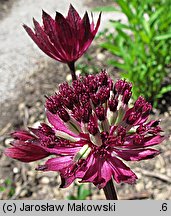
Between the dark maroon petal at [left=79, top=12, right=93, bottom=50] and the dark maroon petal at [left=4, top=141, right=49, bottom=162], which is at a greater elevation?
the dark maroon petal at [left=79, top=12, right=93, bottom=50]

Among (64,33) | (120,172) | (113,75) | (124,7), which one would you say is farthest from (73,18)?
(113,75)

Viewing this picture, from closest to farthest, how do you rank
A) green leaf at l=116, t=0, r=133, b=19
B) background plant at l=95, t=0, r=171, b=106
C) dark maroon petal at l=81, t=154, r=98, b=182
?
dark maroon petal at l=81, t=154, r=98, b=182
green leaf at l=116, t=0, r=133, b=19
background plant at l=95, t=0, r=171, b=106

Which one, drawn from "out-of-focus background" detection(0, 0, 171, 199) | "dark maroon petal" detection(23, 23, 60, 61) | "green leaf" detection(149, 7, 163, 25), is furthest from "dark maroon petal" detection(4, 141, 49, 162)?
"green leaf" detection(149, 7, 163, 25)

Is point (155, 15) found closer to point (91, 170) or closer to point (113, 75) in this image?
point (113, 75)

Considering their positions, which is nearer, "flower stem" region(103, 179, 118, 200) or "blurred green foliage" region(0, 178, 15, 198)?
"flower stem" region(103, 179, 118, 200)

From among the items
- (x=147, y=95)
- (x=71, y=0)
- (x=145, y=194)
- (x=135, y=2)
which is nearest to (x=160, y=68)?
(x=147, y=95)

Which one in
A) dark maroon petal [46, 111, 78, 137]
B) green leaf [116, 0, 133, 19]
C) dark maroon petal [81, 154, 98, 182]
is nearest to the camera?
dark maroon petal [81, 154, 98, 182]

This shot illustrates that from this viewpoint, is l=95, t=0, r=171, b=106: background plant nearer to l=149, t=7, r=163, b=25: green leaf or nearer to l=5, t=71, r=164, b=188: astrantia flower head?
l=149, t=7, r=163, b=25: green leaf

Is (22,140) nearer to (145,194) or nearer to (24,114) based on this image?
(145,194)
